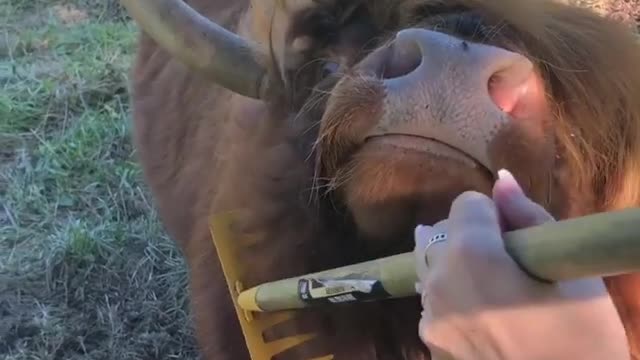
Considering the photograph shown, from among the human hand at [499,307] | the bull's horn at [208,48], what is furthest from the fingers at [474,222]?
the bull's horn at [208,48]

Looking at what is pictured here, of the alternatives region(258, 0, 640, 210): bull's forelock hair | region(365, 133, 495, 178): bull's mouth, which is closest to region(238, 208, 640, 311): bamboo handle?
region(365, 133, 495, 178): bull's mouth

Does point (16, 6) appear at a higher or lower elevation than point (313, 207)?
lower

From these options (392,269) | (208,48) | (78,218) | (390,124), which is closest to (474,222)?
(392,269)

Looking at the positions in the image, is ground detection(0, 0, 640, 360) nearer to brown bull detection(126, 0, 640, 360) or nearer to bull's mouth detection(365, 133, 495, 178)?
brown bull detection(126, 0, 640, 360)

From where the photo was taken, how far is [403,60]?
1.35 metres

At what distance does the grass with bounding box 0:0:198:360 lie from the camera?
301cm

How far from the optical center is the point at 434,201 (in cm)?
140

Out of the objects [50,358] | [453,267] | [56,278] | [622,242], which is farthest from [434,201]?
[56,278]

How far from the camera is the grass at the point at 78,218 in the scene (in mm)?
3014

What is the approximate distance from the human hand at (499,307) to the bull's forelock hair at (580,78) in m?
0.48

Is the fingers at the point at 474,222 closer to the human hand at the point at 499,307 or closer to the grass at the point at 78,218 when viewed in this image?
the human hand at the point at 499,307

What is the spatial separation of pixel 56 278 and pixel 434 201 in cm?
204

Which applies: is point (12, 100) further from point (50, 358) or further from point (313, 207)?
point (313, 207)

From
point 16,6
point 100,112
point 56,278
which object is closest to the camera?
point 56,278
